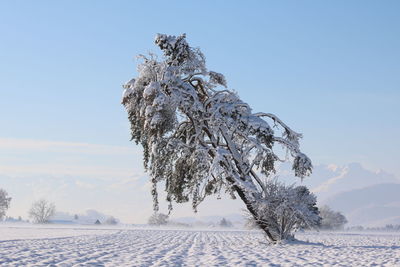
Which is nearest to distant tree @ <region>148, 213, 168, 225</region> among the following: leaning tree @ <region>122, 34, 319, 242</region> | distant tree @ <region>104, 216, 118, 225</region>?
distant tree @ <region>104, 216, 118, 225</region>

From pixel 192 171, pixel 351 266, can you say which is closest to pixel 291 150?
pixel 192 171

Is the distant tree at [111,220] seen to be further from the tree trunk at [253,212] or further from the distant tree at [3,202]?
the tree trunk at [253,212]

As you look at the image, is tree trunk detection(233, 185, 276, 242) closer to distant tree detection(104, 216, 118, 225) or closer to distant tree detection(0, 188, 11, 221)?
distant tree detection(0, 188, 11, 221)

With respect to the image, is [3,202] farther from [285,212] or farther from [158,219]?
[285,212]

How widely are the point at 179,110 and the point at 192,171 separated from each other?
10.5 feet

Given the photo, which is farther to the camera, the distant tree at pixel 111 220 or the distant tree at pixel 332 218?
the distant tree at pixel 111 220

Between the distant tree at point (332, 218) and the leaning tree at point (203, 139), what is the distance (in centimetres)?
7408

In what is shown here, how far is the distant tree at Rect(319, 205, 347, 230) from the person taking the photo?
9553 cm

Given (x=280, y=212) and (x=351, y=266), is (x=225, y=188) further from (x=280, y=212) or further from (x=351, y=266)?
(x=351, y=266)

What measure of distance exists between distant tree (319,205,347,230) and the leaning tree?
74076mm

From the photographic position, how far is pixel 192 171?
79.6 ft

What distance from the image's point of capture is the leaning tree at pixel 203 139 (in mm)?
23047

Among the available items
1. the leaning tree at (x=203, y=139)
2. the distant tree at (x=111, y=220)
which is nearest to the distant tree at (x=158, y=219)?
the distant tree at (x=111, y=220)

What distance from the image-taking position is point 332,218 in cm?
9781
